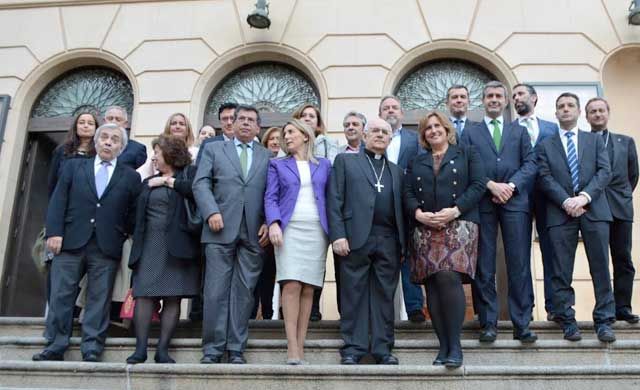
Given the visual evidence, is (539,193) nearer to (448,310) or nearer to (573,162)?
(573,162)

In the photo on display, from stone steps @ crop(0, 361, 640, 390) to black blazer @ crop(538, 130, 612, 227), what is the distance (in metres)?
1.29

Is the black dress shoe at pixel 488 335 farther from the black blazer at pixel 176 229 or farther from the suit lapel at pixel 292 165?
the black blazer at pixel 176 229

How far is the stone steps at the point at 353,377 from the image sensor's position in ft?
13.5

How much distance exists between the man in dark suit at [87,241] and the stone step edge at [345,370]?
537 mm

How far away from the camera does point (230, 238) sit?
4.74 metres

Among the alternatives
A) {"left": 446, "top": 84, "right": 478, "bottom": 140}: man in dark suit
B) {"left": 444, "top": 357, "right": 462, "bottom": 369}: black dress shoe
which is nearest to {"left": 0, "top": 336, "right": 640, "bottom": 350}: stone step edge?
{"left": 444, "top": 357, "right": 462, "bottom": 369}: black dress shoe

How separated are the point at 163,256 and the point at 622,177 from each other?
367cm

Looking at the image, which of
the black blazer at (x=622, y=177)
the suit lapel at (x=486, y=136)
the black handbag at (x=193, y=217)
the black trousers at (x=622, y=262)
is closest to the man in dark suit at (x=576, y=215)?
the black blazer at (x=622, y=177)

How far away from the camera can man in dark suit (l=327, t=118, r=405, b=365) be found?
15.0ft


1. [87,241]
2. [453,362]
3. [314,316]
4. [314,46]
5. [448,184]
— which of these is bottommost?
[453,362]

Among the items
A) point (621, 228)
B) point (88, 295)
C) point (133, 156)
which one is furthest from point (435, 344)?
point (133, 156)

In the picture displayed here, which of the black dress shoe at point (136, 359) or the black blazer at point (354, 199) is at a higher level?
the black blazer at point (354, 199)

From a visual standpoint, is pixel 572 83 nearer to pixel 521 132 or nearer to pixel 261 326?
pixel 521 132

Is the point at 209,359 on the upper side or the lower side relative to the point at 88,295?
lower
